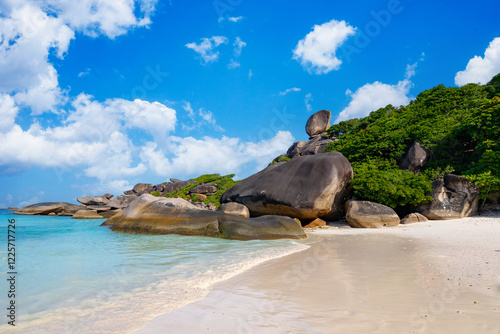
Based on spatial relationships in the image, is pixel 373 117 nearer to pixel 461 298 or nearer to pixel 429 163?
pixel 429 163

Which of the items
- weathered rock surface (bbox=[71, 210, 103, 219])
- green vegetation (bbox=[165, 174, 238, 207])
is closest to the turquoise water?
weathered rock surface (bbox=[71, 210, 103, 219])

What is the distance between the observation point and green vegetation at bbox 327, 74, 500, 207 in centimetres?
1216

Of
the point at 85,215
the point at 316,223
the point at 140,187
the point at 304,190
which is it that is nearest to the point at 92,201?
the point at 85,215

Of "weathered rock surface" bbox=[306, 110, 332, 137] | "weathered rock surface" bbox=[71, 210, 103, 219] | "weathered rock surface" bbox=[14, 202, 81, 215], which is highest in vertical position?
"weathered rock surface" bbox=[306, 110, 332, 137]

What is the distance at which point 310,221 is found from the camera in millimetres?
13273

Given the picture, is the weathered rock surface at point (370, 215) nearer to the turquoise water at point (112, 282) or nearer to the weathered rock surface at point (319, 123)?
the turquoise water at point (112, 282)

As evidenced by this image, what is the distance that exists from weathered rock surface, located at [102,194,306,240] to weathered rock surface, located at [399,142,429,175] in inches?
346

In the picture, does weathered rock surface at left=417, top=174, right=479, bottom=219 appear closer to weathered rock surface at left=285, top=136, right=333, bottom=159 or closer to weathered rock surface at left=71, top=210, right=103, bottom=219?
weathered rock surface at left=285, top=136, right=333, bottom=159

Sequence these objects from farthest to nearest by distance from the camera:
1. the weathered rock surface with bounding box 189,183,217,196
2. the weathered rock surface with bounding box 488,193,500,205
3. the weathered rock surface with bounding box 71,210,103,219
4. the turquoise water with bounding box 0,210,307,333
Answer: the weathered rock surface with bounding box 189,183,217,196, the weathered rock surface with bounding box 71,210,103,219, the weathered rock surface with bounding box 488,193,500,205, the turquoise water with bounding box 0,210,307,333

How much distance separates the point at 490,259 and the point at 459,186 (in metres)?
8.74

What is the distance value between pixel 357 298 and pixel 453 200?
11254mm

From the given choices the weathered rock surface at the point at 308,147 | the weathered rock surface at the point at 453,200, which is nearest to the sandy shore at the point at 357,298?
the weathered rock surface at the point at 453,200

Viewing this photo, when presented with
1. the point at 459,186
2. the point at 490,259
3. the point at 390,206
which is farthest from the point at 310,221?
the point at 490,259

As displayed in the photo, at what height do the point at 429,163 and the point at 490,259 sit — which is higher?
the point at 429,163
